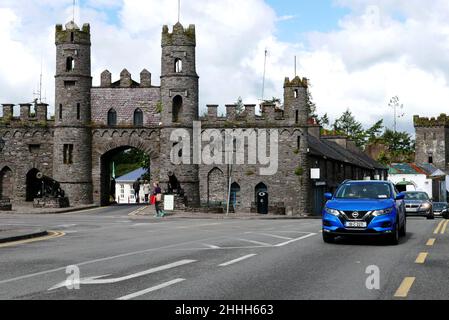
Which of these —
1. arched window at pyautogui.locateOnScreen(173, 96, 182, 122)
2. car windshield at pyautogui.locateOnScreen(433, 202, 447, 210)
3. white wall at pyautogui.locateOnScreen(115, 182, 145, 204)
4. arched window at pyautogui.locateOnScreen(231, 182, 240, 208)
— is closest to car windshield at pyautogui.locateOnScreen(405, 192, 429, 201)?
car windshield at pyautogui.locateOnScreen(433, 202, 447, 210)

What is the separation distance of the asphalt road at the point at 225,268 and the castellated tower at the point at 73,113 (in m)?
30.7

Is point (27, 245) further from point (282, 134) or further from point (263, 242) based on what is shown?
point (282, 134)

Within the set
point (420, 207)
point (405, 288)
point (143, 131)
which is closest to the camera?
point (405, 288)

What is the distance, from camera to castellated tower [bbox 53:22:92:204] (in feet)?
160

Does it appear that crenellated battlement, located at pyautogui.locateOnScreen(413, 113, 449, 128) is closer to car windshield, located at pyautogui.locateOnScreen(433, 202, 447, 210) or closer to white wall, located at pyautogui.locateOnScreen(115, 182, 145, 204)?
white wall, located at pyautogui.locateOnScreen(115, 182, 145, 204)

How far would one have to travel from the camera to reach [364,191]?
1772cm

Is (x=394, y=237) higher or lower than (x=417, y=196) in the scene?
lower

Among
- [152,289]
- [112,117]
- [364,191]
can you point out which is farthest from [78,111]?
[152,289]

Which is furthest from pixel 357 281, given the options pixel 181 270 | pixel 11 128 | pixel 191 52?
pixel 11 128

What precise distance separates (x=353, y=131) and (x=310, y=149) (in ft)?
239

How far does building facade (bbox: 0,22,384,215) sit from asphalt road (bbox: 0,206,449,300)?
101 feet

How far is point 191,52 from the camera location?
49.3 m

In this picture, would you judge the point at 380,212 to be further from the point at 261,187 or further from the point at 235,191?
the point at 235,191

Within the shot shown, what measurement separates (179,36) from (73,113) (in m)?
9.25
